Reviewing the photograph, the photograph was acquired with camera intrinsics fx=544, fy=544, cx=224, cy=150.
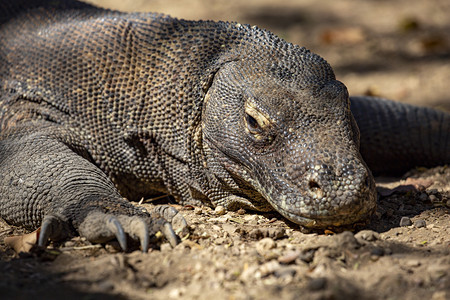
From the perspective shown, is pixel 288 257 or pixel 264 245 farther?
pixel 264 245

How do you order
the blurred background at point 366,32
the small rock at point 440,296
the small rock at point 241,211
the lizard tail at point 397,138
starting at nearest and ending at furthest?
1. the small rock at point 440,296
2. the small rock at point 241,211
3. the lizard tail at point 397,138
4. the blurred background at point 366,32

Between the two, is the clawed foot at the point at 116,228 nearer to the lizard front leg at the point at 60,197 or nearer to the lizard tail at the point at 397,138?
the lizard front leg at the point at 60,197

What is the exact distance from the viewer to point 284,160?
10.7ft

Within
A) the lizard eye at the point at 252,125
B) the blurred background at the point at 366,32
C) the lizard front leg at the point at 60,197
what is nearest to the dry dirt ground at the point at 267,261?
the lizard front leg at the point at 60,197

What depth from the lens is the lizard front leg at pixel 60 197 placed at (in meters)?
3.14

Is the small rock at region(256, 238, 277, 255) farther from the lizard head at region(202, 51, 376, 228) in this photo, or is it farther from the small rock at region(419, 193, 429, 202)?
the small rock at region(419, 193, 429, 202)

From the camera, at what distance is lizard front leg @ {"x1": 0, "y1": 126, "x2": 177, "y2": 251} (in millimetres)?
3141

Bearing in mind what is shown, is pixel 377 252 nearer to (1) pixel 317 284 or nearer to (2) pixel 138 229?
(1) pixel 317 284

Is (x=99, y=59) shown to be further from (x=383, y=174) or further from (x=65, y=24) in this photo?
(x=383, y=174)

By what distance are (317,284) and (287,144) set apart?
3.43 feet

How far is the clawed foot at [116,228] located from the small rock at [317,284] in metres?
0.89

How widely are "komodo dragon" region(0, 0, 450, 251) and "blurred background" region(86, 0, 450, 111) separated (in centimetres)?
332

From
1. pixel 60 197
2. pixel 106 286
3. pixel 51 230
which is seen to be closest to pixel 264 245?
pixel 106 286

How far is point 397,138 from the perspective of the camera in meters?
5.14
